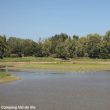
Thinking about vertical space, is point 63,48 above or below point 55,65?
above

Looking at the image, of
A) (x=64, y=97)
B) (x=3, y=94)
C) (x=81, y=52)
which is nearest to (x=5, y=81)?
(x=3, y=94)

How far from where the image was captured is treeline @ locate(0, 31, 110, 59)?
139 metres

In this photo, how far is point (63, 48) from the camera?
145m

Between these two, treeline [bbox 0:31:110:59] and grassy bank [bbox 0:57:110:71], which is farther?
treeline [bbox 0:31:110:59]

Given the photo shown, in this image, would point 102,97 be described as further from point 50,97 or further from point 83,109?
point 83,109

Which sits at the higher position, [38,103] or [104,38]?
[104,38]

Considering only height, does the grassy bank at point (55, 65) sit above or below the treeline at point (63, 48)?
below

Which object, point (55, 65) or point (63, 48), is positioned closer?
point (55, 65)

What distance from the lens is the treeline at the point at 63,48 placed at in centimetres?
13925

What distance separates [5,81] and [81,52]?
313ft

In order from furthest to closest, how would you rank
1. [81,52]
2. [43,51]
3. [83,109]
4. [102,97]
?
[43,51], [81,52], [102,97], [83,109]

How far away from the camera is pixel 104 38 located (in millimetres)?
148000

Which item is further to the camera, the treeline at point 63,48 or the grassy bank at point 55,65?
the treeline at point 63,48

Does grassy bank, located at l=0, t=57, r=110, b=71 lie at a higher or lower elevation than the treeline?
lower
